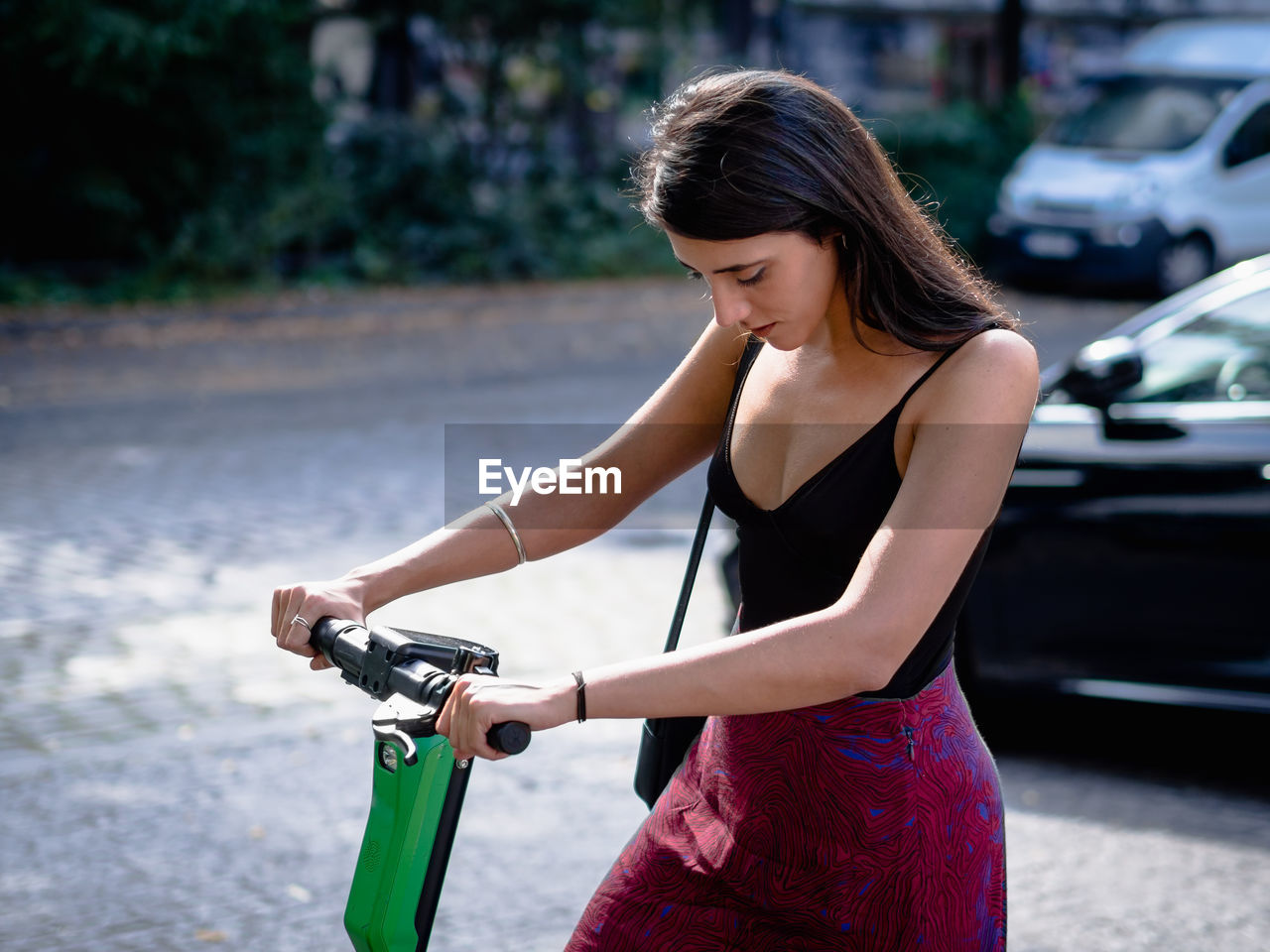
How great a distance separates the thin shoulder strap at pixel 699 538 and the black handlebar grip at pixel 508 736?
0.48m

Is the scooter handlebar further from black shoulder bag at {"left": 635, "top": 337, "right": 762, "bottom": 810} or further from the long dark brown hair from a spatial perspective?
the long dark brown hair

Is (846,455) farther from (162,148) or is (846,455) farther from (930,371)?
(162,148)

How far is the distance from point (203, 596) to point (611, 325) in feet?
33.5

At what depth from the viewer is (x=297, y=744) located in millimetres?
5320

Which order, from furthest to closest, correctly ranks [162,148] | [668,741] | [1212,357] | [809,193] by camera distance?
[162,148] → [1212,357] → [668,741] → [809,193]

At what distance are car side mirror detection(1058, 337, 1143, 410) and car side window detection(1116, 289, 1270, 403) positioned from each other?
7 centimetres

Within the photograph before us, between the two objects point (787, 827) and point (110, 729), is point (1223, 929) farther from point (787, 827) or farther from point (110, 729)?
point (110, 729)

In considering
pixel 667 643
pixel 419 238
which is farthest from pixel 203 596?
pixel 419 238

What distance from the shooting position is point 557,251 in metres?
19.0

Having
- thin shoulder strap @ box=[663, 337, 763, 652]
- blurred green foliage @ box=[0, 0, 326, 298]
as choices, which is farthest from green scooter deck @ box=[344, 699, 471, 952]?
blurred green foliage @ box=[0, 0, 326, 298]

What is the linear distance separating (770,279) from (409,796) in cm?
79

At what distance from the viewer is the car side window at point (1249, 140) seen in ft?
59.1

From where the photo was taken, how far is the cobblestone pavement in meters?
4.18

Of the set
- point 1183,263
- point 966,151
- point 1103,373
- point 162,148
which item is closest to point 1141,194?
point 1183,263
